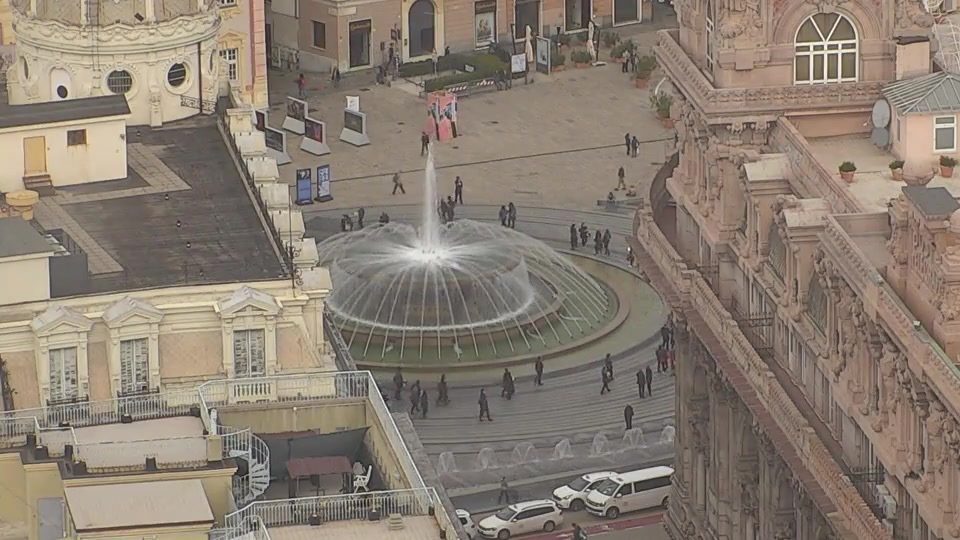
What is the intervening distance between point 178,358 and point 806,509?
2595 cm

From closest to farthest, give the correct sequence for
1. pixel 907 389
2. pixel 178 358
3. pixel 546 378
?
1. pixel 907 389
2. pixel 178 358
3. pixel 546 378

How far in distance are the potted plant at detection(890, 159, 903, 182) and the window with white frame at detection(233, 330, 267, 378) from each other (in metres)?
27.5

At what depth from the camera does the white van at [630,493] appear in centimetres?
15975

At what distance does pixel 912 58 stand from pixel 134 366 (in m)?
38.3

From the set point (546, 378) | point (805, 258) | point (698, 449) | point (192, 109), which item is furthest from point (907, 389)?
point (546, 378)

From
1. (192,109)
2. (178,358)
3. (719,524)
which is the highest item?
(192,109)

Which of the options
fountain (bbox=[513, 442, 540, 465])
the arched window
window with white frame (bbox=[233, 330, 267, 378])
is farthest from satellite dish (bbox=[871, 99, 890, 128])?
fountain (bbox=[513, 442, 540, 465])

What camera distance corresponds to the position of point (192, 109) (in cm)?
15388

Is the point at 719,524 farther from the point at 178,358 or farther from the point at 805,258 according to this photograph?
the point at 178,358

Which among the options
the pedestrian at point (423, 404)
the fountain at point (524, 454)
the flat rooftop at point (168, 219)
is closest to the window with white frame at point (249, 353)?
the flat rooftop at point (168, 219)

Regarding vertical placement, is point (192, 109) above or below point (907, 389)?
above

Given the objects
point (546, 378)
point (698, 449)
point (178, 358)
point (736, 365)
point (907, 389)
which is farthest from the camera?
point (546, 378)

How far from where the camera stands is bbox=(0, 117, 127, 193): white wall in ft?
462

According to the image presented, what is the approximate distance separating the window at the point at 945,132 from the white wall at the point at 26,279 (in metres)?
38.2
